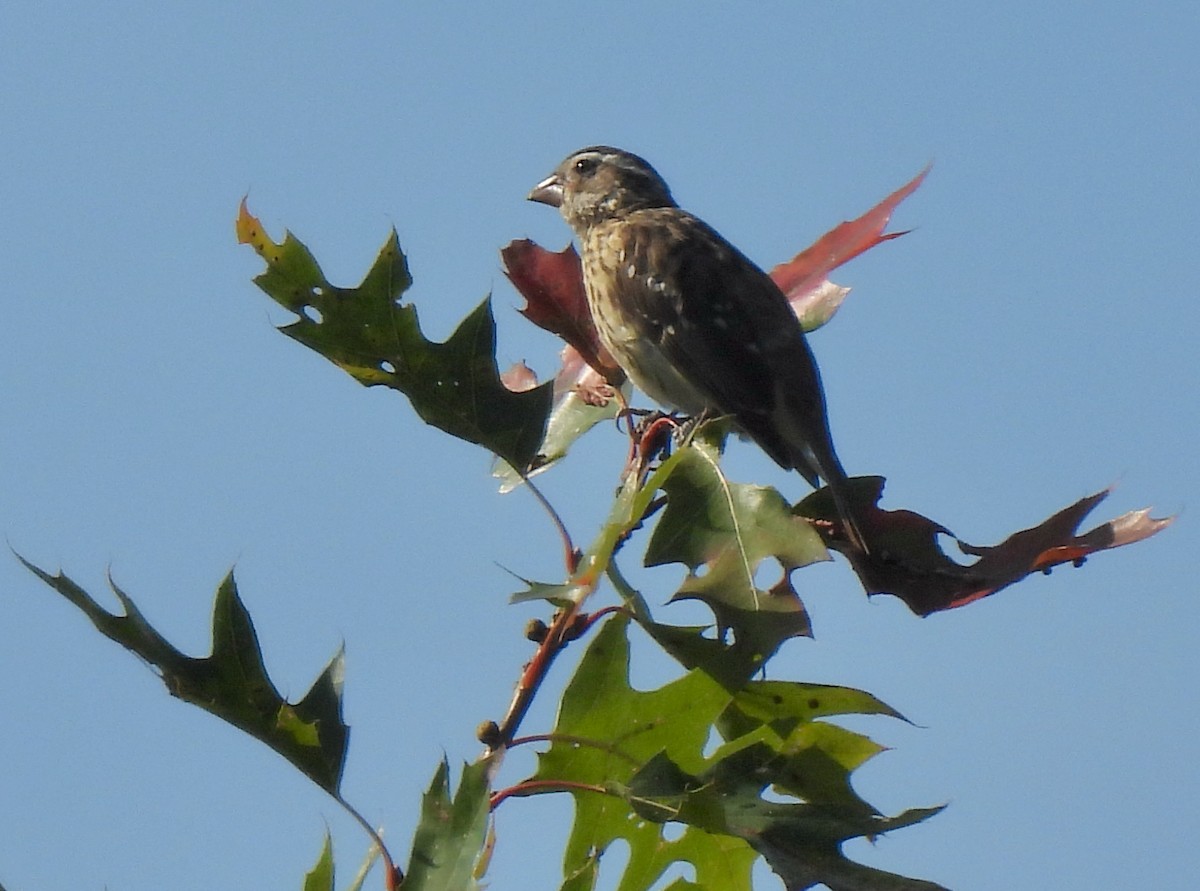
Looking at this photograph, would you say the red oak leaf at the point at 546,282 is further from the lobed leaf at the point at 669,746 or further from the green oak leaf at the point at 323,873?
the green oak leaf at the point at 323,873

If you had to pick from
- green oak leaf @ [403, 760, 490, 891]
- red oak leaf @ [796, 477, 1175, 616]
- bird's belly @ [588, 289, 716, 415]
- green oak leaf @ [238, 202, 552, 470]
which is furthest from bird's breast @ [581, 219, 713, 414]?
green oak leaf @ [403, 760, 490, 891]

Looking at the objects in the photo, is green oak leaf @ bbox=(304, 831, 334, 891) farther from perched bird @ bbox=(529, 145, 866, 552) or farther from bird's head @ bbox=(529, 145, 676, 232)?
bird's head @ bbox=(529, 145, 676, 232)

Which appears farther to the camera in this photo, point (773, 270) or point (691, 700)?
point (773, 270)

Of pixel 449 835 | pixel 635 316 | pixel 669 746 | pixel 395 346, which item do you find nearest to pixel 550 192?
pixel 635 316

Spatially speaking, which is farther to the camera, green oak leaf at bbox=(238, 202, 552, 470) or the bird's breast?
the bird's breast

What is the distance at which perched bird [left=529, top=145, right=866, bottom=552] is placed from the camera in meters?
5.30

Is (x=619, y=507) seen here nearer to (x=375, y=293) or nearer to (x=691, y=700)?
(x=691, y=700)

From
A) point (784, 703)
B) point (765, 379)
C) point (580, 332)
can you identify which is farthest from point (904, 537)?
point (765, 379)

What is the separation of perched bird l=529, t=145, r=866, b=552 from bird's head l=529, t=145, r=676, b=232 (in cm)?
42

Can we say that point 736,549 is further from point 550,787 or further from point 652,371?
point 652,371

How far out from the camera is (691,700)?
2.98 meters

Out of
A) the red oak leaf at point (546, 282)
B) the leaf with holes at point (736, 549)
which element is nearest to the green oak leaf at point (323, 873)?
the leaf with holes at point (736, 549)

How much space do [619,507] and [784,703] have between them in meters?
0.50

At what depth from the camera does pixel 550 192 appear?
7016 mm
